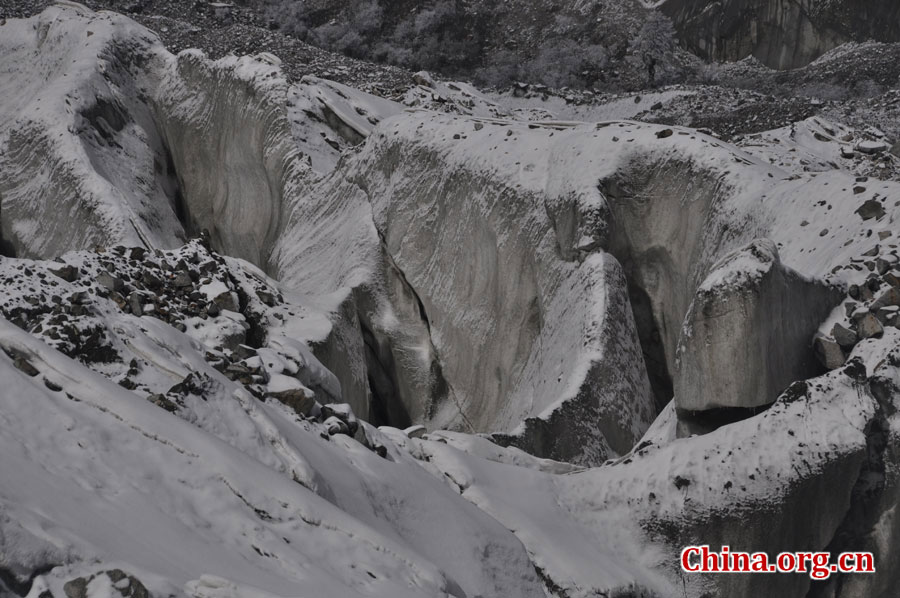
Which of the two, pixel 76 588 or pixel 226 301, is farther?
pixel 226 301

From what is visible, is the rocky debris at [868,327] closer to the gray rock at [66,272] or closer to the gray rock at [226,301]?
the gray rock at [226,301]

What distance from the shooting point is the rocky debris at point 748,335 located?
823 centimetres

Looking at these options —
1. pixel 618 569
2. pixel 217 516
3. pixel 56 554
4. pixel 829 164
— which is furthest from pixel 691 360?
pixel 829 164

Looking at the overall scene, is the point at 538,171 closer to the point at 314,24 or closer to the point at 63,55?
the point at 63,55

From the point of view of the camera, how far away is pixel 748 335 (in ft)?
27.0

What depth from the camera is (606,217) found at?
11.4m

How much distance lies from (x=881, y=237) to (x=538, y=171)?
4.44 metres

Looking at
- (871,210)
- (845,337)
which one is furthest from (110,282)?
(871,210)

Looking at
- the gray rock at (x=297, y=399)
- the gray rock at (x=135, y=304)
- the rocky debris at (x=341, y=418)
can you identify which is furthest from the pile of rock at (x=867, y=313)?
the gray rock at (x=135, y=304)

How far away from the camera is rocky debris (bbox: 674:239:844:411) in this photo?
823cm

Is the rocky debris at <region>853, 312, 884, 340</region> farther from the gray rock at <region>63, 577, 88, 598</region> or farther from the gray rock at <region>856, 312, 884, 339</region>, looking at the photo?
the gray rock at <region>63, 577, 88, 598</region>

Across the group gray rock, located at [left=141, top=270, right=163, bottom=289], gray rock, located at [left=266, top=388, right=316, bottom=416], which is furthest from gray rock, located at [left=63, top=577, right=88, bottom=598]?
gray rock, located at [left=141, top=270, right=163, bottom=289]

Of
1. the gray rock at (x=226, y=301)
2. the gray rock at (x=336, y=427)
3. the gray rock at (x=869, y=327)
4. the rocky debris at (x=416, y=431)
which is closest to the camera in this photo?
the gray rock at (x=336, y=427)

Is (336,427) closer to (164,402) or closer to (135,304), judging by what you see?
(164,402)
